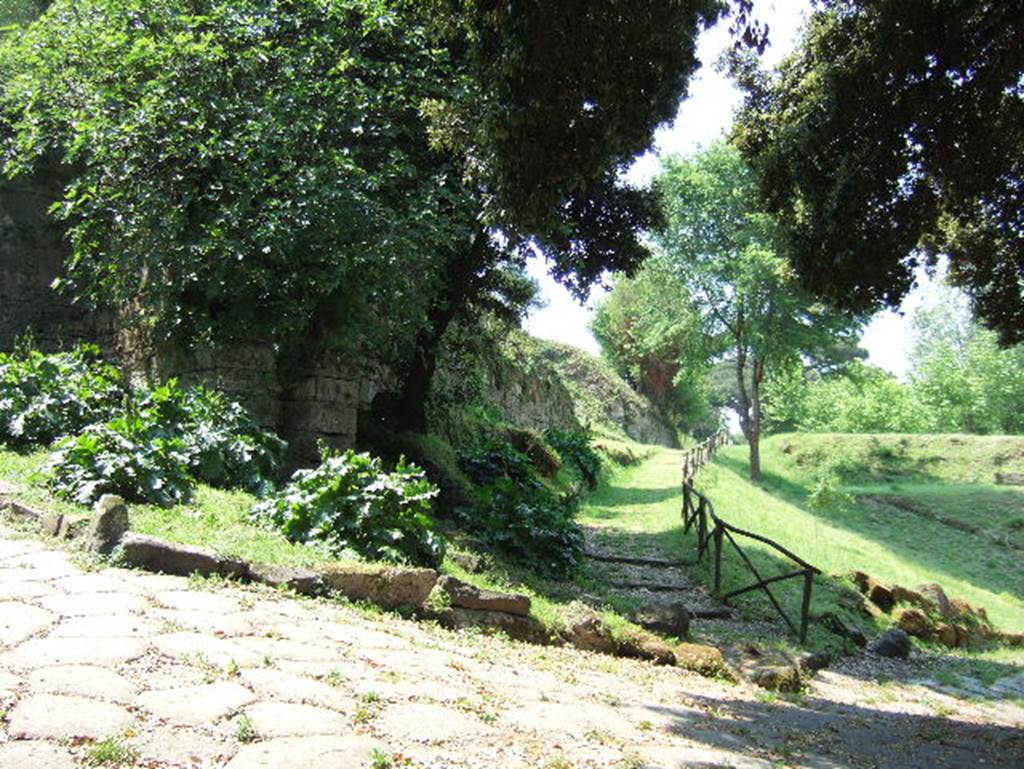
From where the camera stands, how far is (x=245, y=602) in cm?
479

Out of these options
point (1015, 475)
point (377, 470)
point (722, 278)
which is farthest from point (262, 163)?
point (1015, 475)

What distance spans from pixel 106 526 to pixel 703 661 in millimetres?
4550

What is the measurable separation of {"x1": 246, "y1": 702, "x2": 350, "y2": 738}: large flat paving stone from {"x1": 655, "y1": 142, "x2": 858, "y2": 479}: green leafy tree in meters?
23.6

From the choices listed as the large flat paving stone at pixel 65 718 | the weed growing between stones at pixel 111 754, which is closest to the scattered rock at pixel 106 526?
the large flat paving stone at pixel 65 718

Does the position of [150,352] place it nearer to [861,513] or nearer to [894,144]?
[894,144]

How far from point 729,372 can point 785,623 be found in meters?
55.2

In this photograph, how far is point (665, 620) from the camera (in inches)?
305

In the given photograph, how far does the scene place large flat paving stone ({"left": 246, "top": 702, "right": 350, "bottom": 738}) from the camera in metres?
3.03

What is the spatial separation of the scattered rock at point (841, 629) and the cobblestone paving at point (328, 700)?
4.28m

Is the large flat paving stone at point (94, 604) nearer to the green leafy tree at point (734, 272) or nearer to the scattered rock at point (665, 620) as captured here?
A: the scattered rock at point (665, 620)

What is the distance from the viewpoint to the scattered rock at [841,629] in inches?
404

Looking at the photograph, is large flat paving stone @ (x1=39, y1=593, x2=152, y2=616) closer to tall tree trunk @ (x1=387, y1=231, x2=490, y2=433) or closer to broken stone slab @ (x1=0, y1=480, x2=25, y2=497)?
broken stone slab @ (x1=0, y1=480, x2=25, y2=497)

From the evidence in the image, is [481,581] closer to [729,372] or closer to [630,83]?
[630,83]

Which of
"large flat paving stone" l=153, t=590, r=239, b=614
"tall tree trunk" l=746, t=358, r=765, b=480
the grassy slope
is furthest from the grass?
"tall tree trunk" l=746, t=358, r=765, b=480
